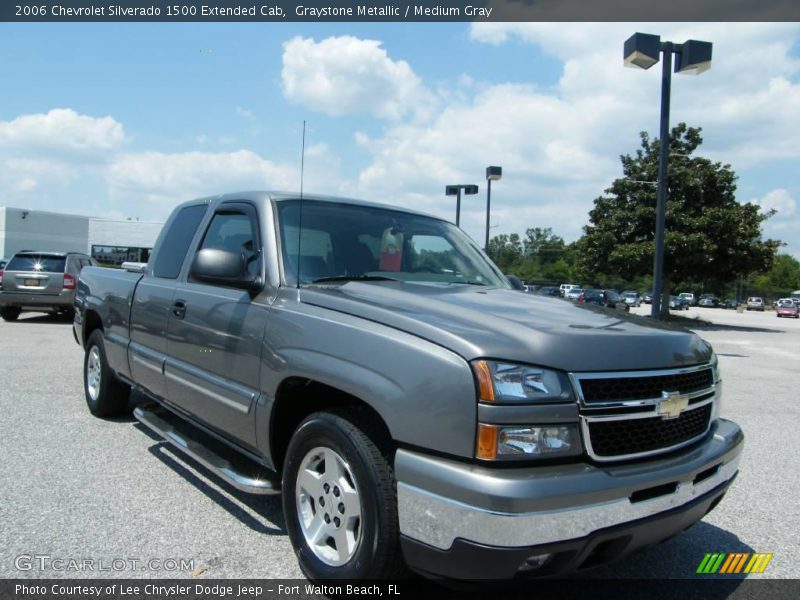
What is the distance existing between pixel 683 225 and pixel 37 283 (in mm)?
23218

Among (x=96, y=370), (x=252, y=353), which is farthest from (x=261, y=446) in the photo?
(x=96, y=370)

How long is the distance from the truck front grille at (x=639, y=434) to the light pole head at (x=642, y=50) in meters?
10.1

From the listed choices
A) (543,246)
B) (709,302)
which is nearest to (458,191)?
(709,302)

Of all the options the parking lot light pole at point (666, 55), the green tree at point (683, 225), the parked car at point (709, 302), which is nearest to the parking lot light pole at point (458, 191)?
the green tree at point (683, 225)

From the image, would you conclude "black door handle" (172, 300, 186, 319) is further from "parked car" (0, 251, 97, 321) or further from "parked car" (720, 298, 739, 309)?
"parked car" (720, 298, 739, 309)

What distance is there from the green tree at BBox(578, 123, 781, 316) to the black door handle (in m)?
24.4

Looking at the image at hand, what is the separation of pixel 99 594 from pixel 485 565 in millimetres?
1815

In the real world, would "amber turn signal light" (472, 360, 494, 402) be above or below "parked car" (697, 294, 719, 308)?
above

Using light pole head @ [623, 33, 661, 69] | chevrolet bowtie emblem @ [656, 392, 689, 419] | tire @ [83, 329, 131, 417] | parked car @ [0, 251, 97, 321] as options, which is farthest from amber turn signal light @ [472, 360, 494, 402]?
parked car @ [0, 251, 97, 321]

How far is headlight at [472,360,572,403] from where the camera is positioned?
225 cm

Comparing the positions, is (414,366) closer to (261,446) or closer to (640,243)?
(261,446)

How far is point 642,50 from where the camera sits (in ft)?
36.7

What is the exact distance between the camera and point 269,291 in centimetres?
332

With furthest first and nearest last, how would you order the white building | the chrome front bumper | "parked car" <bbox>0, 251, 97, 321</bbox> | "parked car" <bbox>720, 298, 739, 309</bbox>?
"parked car" <bbox>720, 298, 739, 309</bbox>, the white building, "parked car" <bbox>0, 251, 97, 321</bbox>, the chrome front bumper
